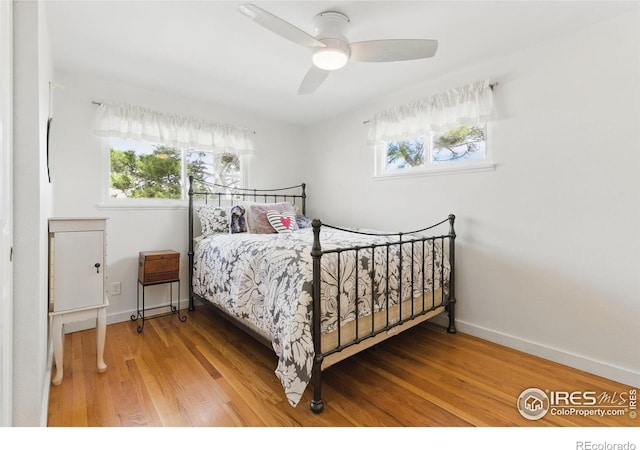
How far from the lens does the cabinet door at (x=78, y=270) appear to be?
1.90 meters

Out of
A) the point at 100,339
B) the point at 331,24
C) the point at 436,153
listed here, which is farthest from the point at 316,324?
the point at 436,153

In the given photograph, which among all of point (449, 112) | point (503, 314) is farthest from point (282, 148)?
point (503, 314)

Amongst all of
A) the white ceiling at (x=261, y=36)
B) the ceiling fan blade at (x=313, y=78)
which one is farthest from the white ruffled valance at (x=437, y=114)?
the ceiling fan blade at (x=313, y=78)

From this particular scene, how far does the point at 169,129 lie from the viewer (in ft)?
10.2

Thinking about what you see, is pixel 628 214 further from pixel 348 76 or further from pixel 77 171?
pixel 77 171

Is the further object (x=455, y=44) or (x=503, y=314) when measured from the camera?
(x=503, y=314)

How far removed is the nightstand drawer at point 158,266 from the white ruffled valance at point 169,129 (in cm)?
113

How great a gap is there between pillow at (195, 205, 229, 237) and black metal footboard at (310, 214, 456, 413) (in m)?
1.46

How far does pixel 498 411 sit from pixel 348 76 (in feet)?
8.74

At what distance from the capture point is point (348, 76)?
2.74m

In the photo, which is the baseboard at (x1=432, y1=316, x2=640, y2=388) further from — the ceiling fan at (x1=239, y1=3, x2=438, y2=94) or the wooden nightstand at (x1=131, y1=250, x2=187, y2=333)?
the wooden nightstand at (x1=131, y1=250, x2=187, y2=333)

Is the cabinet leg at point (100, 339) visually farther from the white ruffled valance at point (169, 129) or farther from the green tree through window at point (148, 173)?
the white ruffled valance at point (169, 129)

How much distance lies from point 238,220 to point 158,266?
0.83 m

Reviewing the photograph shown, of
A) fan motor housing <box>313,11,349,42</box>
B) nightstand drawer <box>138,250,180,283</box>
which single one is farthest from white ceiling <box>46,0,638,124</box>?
nightstand drawer <box>138,250,180,283</box>
